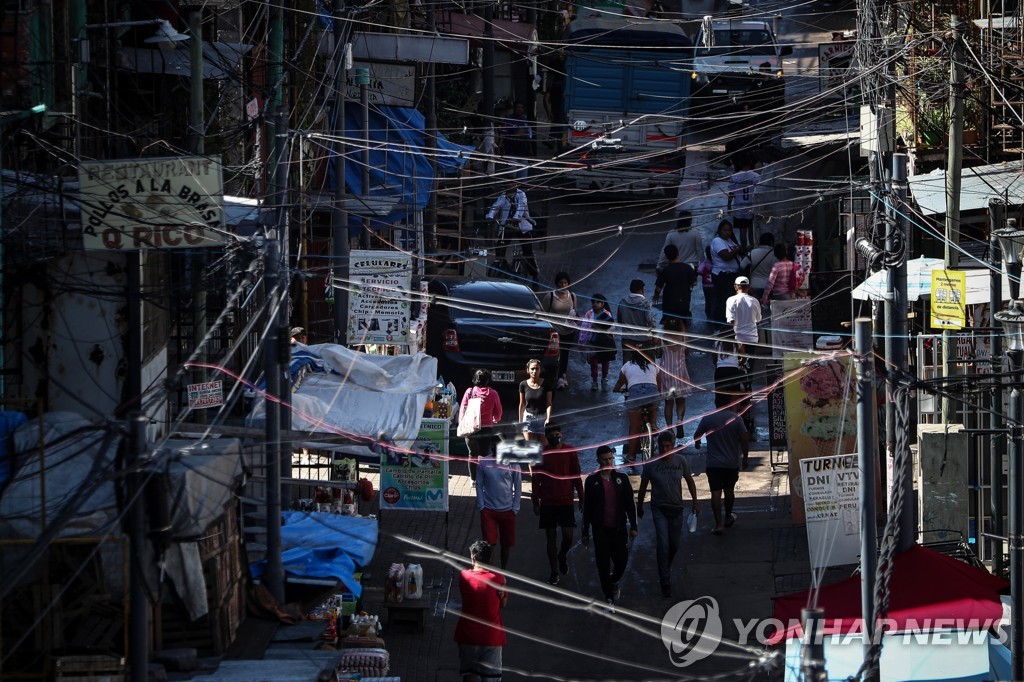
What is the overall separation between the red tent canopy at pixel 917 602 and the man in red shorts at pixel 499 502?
3.98m

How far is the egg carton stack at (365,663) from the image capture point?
1221cm

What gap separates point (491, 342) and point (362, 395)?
4.64 metres

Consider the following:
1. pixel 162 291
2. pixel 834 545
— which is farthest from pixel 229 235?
pixel 834 545

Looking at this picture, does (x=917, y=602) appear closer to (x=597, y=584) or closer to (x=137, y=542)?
(x=597, y=584)

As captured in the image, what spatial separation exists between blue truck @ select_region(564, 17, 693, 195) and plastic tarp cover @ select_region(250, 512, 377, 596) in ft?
47.0

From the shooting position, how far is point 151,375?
16.4 meters

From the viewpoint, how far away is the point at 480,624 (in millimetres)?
12133

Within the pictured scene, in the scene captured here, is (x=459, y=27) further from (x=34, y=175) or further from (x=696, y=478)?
(x=34, y=175)

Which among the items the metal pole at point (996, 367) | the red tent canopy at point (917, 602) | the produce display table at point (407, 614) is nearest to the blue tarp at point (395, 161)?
the produce display table at point (407, 614)

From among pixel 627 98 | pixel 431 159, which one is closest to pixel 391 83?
pixel 431 159

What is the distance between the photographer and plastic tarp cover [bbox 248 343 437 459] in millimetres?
15562

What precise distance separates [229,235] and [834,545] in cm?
648

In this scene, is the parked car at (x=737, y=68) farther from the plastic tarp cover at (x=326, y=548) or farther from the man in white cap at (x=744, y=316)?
the plastic tarp cover at (x=326, y=548)

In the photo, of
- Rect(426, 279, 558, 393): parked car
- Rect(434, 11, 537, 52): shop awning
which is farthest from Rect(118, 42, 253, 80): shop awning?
Rect(434, 11, 537, 52): shop awning
